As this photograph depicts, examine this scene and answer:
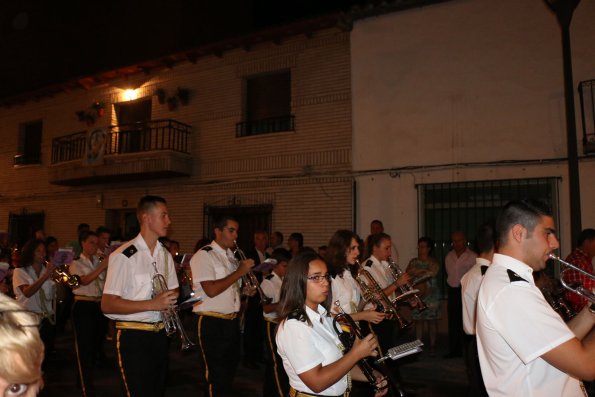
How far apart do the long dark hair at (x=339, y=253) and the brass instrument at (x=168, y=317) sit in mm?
1720

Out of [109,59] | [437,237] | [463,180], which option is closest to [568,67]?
[463,180]

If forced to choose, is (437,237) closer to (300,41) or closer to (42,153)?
(300,41)

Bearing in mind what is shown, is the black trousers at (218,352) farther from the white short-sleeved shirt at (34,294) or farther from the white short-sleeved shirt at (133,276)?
the white short-sleeved shirt at (34,294)

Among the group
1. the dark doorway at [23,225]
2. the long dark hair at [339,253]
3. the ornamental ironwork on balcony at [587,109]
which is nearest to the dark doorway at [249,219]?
the ornamental ironwork on balcony at [587,109]

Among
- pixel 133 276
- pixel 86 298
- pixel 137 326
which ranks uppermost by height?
pixel 133 276

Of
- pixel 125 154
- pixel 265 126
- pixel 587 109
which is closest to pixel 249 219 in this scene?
Answer: pixel 265 126

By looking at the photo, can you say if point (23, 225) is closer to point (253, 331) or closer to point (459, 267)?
point (253, 331)

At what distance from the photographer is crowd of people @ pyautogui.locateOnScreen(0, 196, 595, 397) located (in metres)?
2.48

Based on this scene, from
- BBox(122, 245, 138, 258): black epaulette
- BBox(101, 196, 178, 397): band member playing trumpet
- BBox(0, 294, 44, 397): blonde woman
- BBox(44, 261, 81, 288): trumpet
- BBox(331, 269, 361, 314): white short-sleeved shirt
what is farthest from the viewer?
BBox(44, 261, 81, 288): trumpet

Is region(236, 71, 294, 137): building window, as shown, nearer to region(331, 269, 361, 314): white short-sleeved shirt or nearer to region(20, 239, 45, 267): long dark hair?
region(20, 239, 45, 267): long dark hair

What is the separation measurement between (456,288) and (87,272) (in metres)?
6.55

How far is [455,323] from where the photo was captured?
9336 mm

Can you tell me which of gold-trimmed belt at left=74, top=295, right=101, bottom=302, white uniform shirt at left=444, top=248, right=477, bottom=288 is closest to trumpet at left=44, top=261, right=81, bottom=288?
gold-trimmed belt at left=74, top=295, right=101, bottom=302

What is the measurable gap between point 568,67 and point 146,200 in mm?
8525
